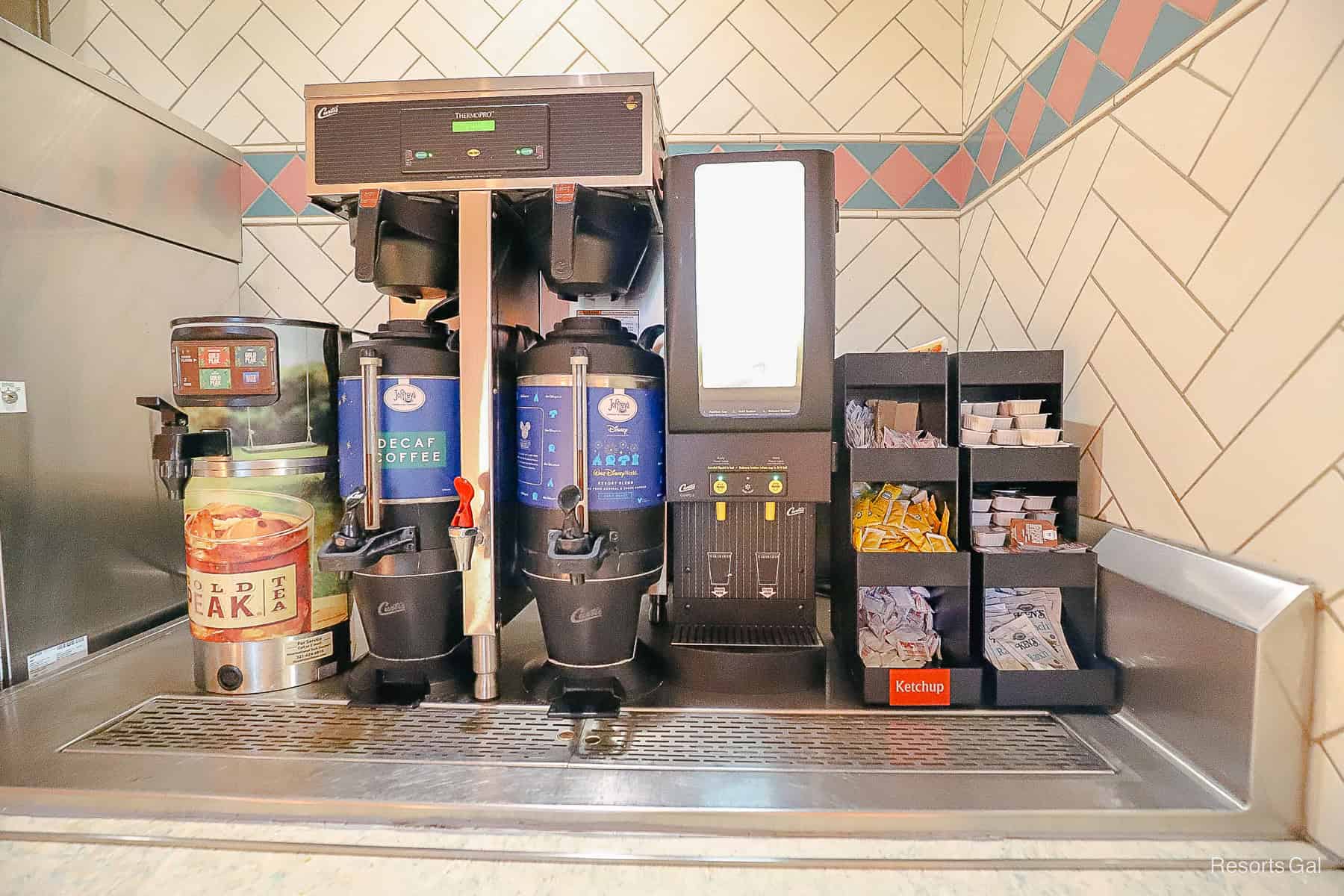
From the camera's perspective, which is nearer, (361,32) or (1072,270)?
(1072,270)

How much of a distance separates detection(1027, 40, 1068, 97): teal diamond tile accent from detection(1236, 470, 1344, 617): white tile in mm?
722

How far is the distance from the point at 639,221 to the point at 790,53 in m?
0.67

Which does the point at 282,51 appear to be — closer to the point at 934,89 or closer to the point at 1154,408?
the point at 934,89

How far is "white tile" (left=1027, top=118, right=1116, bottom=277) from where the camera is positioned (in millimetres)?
902

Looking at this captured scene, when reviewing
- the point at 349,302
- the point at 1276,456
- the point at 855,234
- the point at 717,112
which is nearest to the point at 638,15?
the point at 717,112

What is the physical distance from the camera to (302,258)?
4.50ft

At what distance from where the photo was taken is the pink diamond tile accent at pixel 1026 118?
3.43ft

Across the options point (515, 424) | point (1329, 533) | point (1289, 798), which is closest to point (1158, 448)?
point (1329, 533)

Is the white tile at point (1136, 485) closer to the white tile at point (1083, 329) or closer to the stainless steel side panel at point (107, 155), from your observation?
the white tile at point (1083, 329)

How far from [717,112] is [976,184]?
0.52m

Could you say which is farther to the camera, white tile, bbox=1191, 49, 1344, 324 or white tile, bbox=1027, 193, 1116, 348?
white tile, bbox=1027, 193, 1116, 348

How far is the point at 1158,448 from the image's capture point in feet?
2.58

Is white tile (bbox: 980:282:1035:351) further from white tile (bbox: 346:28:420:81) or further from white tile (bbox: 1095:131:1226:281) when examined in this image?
white tile (bbox: 346:28:420:81)

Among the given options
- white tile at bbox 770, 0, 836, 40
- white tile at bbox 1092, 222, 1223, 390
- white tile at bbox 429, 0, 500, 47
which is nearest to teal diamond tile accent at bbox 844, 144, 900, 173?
white tile at bbox 770, 0, 836, 40
